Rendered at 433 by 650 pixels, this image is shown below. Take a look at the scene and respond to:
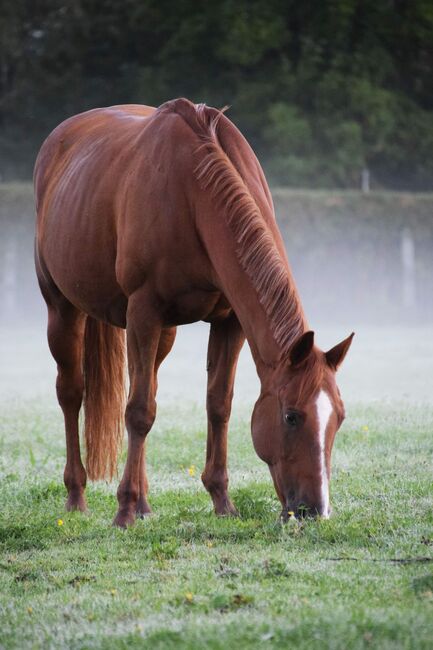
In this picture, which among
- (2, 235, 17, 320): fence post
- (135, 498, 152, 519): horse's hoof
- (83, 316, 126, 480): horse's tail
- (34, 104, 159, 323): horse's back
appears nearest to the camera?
(135, 498, 152, 519): horse's hoof

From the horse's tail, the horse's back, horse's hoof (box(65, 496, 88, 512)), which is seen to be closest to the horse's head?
the horse's back

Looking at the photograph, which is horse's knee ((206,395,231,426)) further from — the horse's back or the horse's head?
the horse's head

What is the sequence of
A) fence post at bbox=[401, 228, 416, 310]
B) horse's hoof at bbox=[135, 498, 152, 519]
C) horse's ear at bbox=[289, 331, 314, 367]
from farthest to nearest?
fence post at bbox=[401, 228, 416, 310] < horse's hoof at bbox=[135, 498, 152, 519] < horse's ear at bbox=[289, 331, 314, 367]

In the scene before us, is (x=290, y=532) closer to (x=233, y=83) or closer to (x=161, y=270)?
(x=161, y=270)

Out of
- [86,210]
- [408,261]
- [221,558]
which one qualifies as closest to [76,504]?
[86,210]

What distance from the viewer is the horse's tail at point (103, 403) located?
6.28 meters

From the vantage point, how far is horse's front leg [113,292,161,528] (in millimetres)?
5301

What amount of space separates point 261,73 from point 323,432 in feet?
95.8

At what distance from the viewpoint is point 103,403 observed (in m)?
6.32

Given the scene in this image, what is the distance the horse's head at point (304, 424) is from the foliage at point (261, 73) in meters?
25.7

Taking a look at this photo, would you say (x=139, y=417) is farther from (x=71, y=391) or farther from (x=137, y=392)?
(x=71, y=391)

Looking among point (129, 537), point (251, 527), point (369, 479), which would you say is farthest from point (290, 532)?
point (369, 479)

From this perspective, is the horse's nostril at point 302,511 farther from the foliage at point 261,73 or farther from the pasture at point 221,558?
the foliage at point 261,73

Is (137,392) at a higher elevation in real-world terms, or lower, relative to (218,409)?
higher
